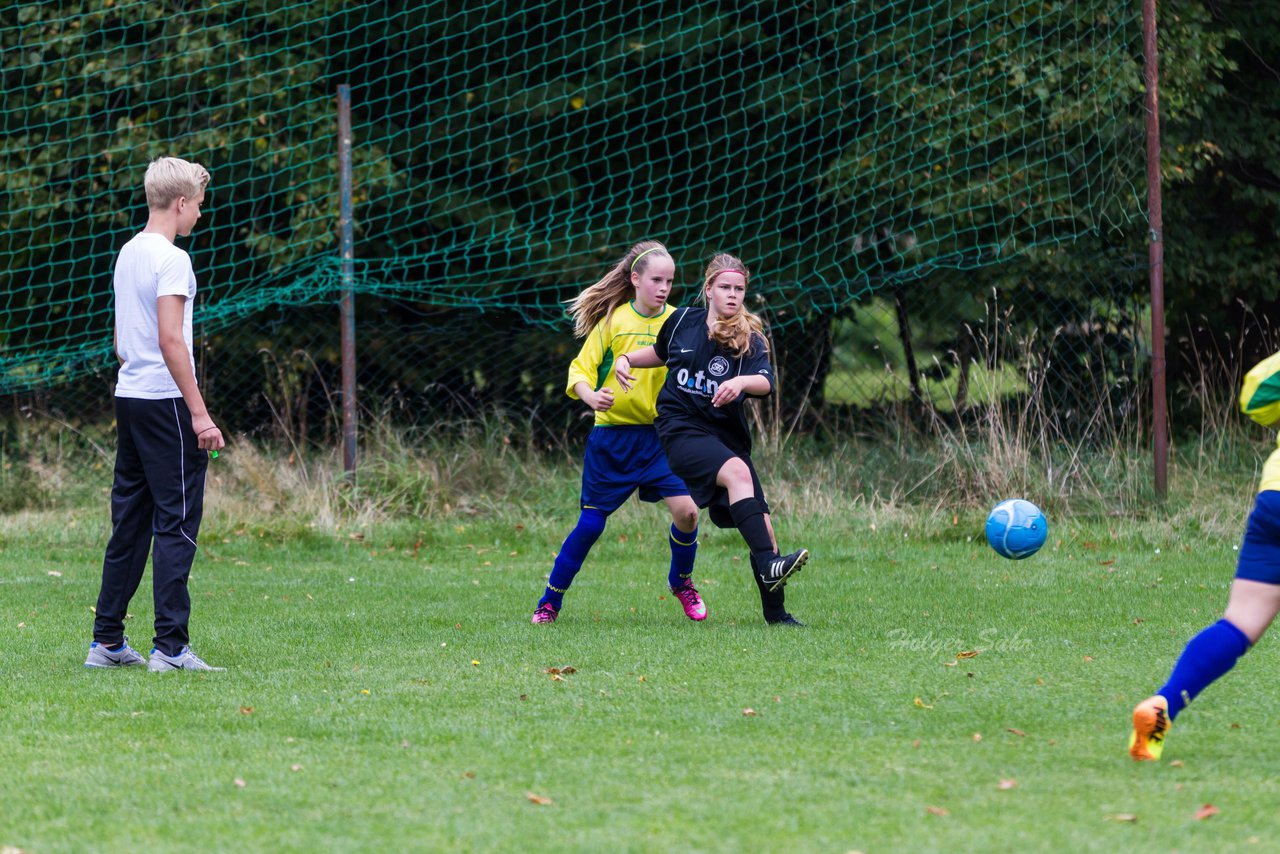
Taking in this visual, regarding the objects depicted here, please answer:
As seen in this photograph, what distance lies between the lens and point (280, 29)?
11.3 metres

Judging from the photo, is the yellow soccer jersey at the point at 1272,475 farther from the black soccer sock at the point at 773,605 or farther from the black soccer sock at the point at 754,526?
the black soccer sock at the point at 773,605

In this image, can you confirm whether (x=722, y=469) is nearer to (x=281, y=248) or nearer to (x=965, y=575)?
(x=965, y=575)

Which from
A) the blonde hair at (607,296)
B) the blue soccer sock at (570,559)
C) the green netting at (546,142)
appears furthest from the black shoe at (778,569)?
Result: the green netting at (546,142)

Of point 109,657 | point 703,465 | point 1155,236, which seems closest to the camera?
point 109,657

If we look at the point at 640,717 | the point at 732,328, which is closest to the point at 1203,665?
the point at 640,717

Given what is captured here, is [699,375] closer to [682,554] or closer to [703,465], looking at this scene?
[703,465]

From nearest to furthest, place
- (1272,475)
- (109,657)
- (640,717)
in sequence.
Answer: (1272,475) → (640,717) → (109,657)

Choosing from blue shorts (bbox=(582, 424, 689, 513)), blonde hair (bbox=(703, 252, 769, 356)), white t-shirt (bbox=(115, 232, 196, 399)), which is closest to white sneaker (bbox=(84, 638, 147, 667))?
white t-shirt (bbox=(115, 232, 196, 399))

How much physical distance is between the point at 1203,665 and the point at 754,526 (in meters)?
2.48

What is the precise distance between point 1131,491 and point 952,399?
7.02ft

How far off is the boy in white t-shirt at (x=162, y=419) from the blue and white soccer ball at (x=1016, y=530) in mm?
3200

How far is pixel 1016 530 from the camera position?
642 cm

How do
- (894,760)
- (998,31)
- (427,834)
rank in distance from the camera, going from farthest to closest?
(998,31) → (894,760) → (427,834)

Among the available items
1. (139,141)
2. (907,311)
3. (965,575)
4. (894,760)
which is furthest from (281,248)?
(894,760)
